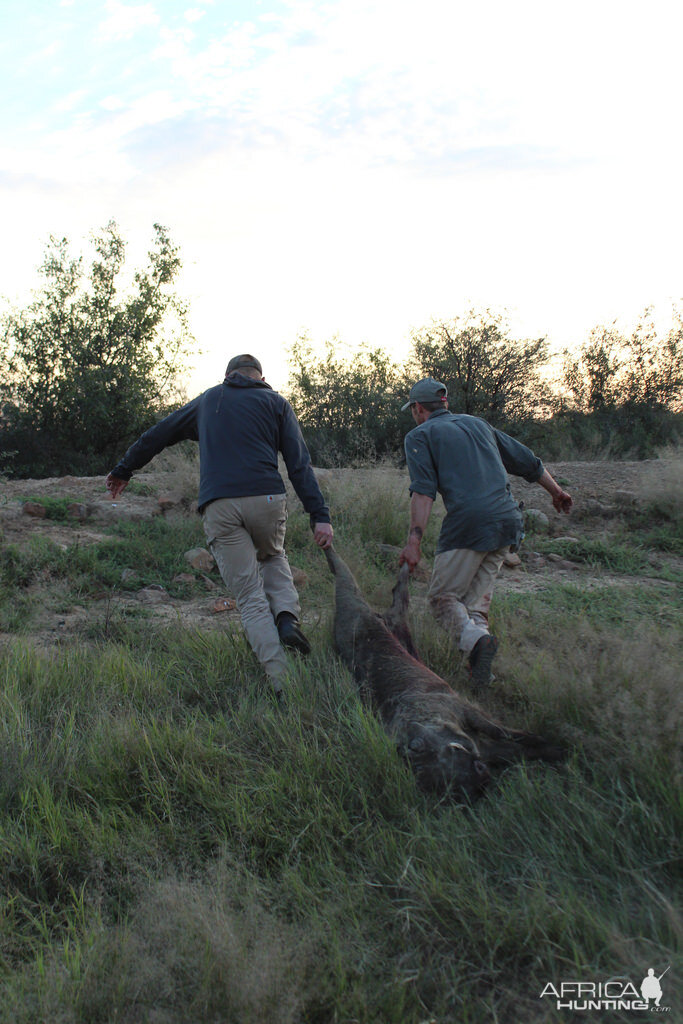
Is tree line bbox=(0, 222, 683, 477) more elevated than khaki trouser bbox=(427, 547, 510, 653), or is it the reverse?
tree line bbox=(0, 222, 683, 477)

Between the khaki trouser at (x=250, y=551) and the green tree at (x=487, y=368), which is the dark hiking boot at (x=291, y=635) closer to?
the khaki trouser at (x=250, y=551)

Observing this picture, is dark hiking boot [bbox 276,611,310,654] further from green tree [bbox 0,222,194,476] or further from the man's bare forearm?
green tree [bbox 0,222,194,476]

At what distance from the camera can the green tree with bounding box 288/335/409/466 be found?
623 inches

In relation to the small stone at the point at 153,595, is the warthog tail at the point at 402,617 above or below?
above


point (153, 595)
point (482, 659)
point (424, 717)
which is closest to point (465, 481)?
point (482, 659)

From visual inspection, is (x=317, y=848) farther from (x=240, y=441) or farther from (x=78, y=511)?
(x=78, y=511)

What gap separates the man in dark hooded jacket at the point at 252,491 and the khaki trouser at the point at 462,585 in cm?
77

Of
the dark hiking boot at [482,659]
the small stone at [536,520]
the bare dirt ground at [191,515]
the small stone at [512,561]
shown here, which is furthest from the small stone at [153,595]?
the small stone at [536,520]

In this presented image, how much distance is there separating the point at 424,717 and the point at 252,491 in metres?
1.82

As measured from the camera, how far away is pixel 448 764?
2912mm

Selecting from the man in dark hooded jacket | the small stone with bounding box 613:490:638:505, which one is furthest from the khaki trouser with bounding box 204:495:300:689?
the small stone with bounding box 613:490:638:505

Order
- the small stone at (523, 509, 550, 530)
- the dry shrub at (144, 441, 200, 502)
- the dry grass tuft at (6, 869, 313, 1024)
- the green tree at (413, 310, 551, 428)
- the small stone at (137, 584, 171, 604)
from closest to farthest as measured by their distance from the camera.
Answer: the dry grass tuft at (6, 869, 313, 1024), the small stone at (137, 584, 171, 604), the small stone at (523, 509, 550, 530), the dry shrub at (144, 441, 200, 502), the green tree at (413, 310, 551, 428)

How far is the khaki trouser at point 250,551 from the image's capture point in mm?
4254

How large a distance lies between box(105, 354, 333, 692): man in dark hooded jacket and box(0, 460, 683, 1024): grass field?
336 millimetres
